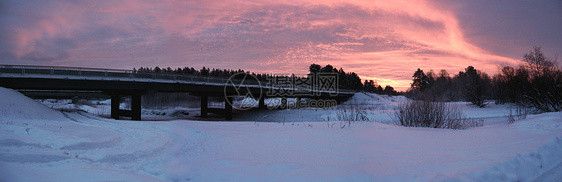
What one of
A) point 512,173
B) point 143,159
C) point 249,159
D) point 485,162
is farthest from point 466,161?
point 143,159

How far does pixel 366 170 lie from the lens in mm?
6051

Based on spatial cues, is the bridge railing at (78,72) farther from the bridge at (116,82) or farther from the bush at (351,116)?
the bush at (351,116)

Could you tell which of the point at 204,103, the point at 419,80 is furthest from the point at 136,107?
the point at 419,80

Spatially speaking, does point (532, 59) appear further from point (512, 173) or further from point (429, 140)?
point (512, 173)

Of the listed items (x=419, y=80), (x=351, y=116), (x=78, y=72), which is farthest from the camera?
(x=419, y=80)

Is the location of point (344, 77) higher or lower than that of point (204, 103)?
higher

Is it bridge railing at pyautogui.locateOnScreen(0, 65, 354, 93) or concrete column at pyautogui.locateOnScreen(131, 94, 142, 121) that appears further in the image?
concrete column at pyautogui.locateOnScreen(131, 94, 142, 121)

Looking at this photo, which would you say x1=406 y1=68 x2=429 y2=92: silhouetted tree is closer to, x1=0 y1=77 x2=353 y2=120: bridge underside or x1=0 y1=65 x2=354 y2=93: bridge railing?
x1=0 y1=77 x2=353 y2=120: bridge underside

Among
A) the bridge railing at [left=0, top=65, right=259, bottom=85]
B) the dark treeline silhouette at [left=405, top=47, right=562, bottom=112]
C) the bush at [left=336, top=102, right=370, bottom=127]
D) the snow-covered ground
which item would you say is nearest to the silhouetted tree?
the dark treeline silhouette at [left=405, top=47, right=562, bottom=112]

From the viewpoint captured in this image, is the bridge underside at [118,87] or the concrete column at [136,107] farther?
the concrete column at [136,107]

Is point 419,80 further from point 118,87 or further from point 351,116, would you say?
point 118,87

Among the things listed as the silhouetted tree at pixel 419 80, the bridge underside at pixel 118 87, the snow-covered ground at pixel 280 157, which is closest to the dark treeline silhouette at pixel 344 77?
the silhouetted tree at pixel 419 80

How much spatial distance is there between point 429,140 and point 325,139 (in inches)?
137

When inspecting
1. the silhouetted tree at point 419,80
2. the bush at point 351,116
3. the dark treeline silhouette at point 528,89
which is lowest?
the bush at point 351,116
